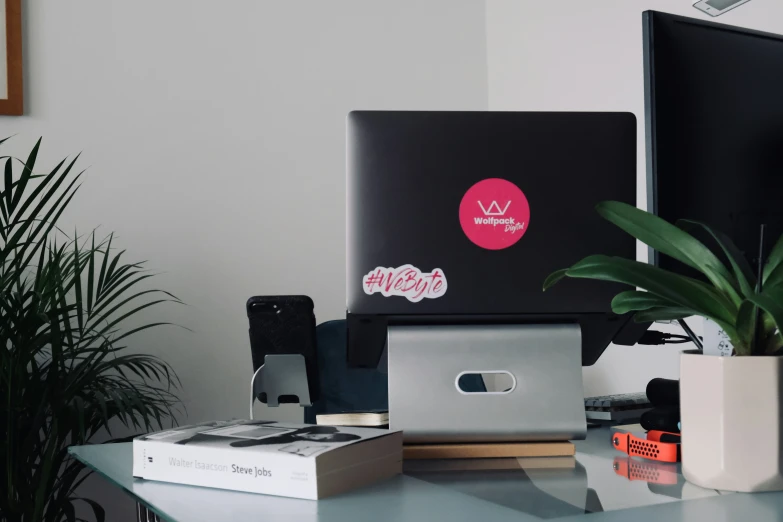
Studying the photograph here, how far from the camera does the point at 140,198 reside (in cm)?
270

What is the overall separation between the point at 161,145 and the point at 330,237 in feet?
2.29

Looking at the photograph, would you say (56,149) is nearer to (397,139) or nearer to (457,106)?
(457,106)

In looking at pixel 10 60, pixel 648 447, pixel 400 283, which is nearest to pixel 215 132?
pixel 10 60

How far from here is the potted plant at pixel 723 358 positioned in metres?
0.73

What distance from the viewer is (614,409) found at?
125 centimetres

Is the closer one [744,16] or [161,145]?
[744,16]

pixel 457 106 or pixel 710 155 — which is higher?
pixel 457 106

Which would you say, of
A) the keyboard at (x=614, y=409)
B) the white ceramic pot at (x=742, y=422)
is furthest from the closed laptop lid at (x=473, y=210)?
the keyboard at (x=614, y=409)

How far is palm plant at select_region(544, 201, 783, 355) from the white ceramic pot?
0.12ft

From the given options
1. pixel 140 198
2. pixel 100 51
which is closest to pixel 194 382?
pixel 140 198

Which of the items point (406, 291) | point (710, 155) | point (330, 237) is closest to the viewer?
point (406, 291)

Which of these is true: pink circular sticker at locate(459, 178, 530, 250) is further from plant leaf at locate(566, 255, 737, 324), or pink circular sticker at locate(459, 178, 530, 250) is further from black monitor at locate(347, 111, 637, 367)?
plant leaf at locate(566, 255, 737, 324)

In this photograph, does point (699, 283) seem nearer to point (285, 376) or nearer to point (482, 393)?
point (482, 393)

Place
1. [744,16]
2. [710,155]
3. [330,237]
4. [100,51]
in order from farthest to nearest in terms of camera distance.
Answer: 1. [330,237]
2. [100,51]
3. [744,16]
4. [710,155]
